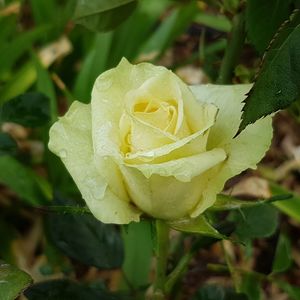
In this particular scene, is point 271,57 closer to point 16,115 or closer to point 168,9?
point 16,115

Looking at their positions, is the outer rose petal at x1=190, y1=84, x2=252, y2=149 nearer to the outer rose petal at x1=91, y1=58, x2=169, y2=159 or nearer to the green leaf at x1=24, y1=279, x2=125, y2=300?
the outer rose petal at x1=91, y1=58, x2=169, y2=159

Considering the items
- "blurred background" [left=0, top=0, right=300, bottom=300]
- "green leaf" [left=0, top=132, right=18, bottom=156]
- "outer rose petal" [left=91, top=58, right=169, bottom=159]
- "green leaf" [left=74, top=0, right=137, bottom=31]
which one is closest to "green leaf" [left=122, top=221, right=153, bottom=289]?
"blurred background" [left=0, top=0, right=300, bottom=300]

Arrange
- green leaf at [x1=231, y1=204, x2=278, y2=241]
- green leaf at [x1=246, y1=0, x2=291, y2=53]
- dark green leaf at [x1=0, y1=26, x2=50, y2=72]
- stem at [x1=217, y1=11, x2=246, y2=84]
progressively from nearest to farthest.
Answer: green leaf at [x1=246, y1=0, x2=291, y2=53], stem at [x1=217, y1=11, x2=246, y2=84], green leaf at [x1=231, y1=204, x2=278, y2=241], dark green leaf at [x1=0, y1=26, x2=50, y2=72]

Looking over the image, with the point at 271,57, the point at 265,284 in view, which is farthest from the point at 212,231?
the point at 265,284

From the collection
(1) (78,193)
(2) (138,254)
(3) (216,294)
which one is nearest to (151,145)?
(3) (216,294)

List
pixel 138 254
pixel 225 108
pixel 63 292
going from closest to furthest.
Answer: pixel 225 108, pixel 63 292, pixel 138 254

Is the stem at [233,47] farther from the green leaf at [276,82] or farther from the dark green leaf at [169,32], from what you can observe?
the dark green leaf at [169,32]

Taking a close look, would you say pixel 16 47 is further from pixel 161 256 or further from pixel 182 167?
pixel 182 167

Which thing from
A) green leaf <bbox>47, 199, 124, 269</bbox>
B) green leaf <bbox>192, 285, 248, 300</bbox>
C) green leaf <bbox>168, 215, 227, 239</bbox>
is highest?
green leaf <bbox>168, 215, 227, 239</bbox>
